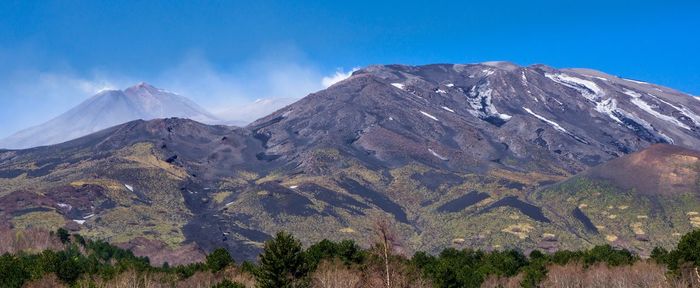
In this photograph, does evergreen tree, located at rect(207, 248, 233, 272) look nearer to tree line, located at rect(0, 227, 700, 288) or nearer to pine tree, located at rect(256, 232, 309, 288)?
tree line, located at rect(0, 227, 700, 288)

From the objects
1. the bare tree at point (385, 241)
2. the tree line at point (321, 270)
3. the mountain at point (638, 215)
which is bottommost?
the tree line at point (321, 270)

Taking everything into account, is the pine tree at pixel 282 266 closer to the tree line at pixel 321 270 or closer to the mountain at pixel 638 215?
the tree line at pixel 321 270

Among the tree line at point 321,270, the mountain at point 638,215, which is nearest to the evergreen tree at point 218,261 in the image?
the tree line at point 321,270

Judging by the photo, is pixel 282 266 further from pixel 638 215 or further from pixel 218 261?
pixel 638 215

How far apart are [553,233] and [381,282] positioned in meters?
148

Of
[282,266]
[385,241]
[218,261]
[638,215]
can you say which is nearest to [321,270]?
[282,266]

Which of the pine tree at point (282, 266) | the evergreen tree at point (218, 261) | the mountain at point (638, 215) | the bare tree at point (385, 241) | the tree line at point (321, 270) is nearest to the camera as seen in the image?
the bare tree at point (385, 241)

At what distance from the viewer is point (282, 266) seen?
2143 inches

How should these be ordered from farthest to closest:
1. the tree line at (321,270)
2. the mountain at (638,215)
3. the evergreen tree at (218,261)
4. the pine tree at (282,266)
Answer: the mountain at (638,215) < the evergreen tree at (218,261) < the tree line at (321,270) < the pine tree at (282,266)

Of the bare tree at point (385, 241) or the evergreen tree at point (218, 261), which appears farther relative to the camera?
the evergreen tree at point (218, 261)

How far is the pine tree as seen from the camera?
5378 centimetres

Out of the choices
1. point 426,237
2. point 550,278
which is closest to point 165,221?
point 426,237

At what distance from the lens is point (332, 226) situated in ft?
598

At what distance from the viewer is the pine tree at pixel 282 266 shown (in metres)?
53.8
